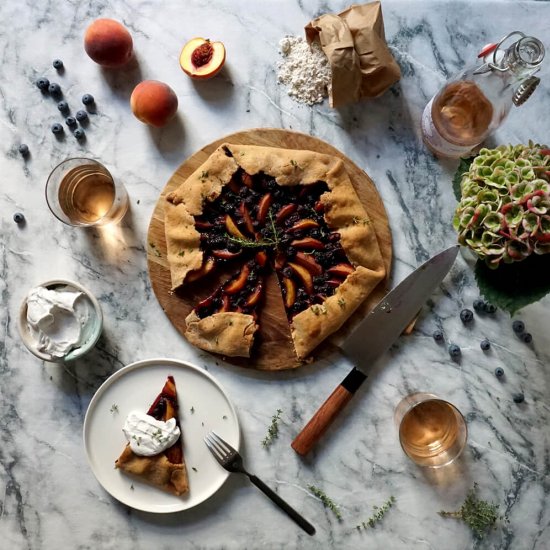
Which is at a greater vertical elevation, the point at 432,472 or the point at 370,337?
the point at 370,337

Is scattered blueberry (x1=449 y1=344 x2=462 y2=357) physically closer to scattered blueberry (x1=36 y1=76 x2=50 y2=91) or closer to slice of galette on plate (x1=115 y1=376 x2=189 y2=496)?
slice of galette on plate (x1=115 y1=376 x2=189 y2=496)

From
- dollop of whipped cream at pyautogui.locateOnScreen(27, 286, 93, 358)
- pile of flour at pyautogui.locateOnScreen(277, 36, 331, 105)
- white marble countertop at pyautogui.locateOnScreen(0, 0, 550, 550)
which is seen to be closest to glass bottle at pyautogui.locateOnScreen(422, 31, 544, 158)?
white marble countertop at pyautogui.locateOnScreen(0, 0, 550, 550)

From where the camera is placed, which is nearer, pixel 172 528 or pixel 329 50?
pixel 329 50

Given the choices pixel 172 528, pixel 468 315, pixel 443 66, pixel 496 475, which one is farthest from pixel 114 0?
pixel 496 475

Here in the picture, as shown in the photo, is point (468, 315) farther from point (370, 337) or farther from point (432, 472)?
point (432, 472)

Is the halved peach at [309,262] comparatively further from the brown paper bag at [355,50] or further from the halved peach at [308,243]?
the brown paper bag at [355,50]

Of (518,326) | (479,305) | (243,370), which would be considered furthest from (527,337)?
(243,370)

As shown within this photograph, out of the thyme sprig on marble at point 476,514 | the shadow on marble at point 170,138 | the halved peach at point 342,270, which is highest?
the shadow on marble at point 170,138

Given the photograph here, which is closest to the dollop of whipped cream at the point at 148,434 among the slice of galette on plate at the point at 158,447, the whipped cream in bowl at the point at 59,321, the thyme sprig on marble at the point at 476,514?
the slice of galette on plate at the point at 158,447
